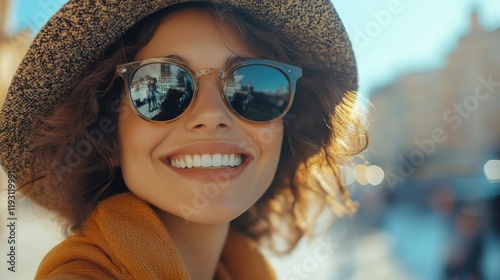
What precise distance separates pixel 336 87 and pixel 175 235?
72 centimetres

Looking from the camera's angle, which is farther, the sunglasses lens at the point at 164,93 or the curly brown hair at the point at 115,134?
the curly brown hair at the point at 115,134

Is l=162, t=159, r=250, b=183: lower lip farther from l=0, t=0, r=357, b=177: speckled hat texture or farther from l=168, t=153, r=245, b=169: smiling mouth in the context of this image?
l=0, t=0, r=357, b=177: speckled hat texture

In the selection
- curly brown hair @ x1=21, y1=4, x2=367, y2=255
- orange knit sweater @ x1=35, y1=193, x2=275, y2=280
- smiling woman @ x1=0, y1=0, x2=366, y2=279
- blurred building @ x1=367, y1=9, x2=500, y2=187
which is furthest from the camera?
blurred building @ x1=367, y1=9, x2=500, y2=187

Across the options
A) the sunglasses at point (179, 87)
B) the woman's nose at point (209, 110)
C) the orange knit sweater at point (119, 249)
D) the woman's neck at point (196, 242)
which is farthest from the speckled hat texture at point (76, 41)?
the woman's neck at point (196, 242)

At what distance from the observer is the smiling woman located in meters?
1.36

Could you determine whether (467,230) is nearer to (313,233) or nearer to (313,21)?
(313,233)

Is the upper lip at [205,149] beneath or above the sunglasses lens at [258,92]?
beneath

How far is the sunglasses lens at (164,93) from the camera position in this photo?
55.0 inches

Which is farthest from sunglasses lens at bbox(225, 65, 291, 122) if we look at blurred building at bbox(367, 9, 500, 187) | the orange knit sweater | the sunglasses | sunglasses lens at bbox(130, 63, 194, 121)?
blurred building at bbox(367, 9, 500, 187)

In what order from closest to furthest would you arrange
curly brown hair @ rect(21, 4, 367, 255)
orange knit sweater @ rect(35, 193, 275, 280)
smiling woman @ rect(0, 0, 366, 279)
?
1. orange knit sweater @ rect(35, 193, 275, 280)
2. smiling woman @ rect(0, 0, 366, 279)
3. curly brown hair @ rect(21, 4, 367, 255)

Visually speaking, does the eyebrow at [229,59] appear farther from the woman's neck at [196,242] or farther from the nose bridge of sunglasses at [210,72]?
the woman's neck at [196,242]

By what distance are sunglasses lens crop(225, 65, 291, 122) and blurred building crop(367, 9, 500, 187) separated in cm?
1213

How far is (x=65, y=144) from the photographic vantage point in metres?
1.53

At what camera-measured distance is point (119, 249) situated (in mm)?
1253
